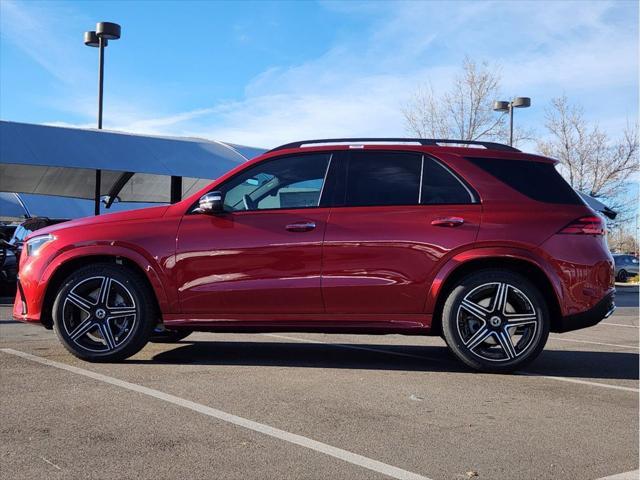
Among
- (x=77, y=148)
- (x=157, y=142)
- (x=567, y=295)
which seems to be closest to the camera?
(x=567, y=295)

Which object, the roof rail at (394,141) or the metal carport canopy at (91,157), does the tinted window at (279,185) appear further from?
the metal carport canopy at (91,157)

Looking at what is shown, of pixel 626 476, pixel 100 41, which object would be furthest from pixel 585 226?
pixel 100 41

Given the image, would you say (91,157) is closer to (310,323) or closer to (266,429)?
(310,323)

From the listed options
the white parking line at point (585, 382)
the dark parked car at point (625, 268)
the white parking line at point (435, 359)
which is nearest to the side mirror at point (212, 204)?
the white parking line at point (435, 359)

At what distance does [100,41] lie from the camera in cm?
2059

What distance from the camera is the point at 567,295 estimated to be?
18.2 ft

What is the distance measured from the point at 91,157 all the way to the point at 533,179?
1453 centimetres

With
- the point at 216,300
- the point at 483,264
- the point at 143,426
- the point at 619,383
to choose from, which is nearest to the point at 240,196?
the point at 216,300

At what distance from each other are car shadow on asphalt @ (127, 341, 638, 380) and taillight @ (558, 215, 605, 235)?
1.15 metres

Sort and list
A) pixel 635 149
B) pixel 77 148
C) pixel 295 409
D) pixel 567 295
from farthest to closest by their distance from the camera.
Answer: pixel 635 149 → pixel 77 148 → pixel 567 295 → pixel 295 409

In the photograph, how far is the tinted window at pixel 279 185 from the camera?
19.2 ft

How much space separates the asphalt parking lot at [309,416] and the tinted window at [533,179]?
140cm

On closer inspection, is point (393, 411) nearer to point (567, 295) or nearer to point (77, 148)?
point (567, 295)

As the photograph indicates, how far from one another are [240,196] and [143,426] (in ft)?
7.91
